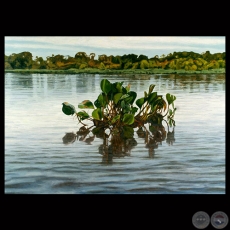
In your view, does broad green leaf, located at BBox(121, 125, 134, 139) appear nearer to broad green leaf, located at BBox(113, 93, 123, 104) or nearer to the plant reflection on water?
the plant reflection on water

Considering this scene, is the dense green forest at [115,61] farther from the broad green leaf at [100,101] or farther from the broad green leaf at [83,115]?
the broad green leaf at [83,115]

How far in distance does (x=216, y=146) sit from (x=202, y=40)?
62 cm

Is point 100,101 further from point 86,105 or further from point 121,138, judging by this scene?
point 121,138

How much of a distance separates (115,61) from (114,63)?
0.05 ft

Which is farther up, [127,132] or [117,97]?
[117,97]

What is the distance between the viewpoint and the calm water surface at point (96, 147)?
2244mm

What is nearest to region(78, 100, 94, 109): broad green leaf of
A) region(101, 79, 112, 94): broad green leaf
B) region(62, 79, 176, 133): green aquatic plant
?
region(62, 79, 176, 133): green aquatic plant
